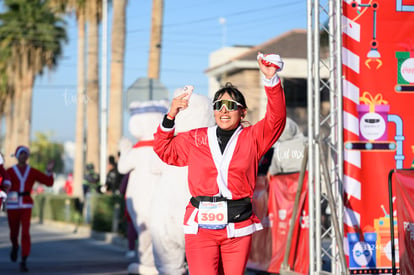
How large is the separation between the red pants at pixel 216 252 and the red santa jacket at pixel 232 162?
0.17 ft

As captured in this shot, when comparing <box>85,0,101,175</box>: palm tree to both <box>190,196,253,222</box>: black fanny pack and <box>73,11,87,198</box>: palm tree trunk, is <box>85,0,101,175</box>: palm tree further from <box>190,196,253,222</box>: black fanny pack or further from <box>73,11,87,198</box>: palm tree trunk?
<box>190,196,253,222</box>: black fanny pack

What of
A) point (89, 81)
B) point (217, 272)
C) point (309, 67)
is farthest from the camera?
point (89, 81)

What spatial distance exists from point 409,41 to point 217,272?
13.0ft

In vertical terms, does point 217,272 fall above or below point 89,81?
below

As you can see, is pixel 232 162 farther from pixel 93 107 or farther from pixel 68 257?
pixel 93 107

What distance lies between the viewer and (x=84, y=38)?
127 ft

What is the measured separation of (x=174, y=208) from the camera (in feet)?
30.8

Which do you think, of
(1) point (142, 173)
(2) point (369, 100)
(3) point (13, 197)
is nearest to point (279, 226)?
(1) point (142, 173)

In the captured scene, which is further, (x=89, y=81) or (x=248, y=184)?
(x=89, y=81)

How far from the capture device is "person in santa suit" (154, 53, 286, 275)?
6.11 m

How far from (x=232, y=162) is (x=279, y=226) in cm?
547

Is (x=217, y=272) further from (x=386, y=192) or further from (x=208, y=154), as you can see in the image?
(x=386, y=192)

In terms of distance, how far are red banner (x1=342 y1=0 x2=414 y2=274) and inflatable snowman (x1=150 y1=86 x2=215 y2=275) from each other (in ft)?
5.06

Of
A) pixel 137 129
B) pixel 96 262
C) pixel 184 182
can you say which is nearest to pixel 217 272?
pixel 184 182
